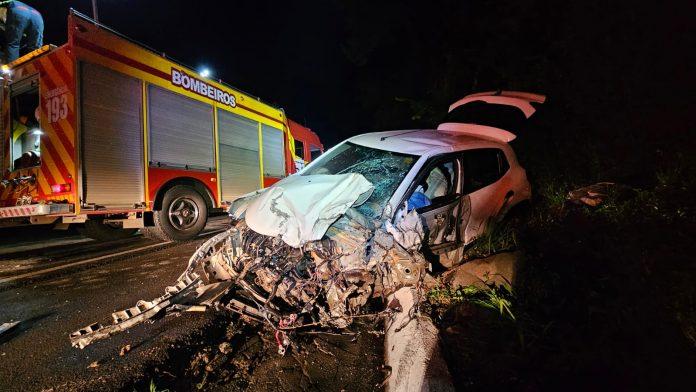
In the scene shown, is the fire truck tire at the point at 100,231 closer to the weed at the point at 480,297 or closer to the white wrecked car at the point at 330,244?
the white wrecked car at the point at 330,244

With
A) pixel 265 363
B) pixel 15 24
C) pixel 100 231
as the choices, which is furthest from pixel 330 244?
pixel 15 24

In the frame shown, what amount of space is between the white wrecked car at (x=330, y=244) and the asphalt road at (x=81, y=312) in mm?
183

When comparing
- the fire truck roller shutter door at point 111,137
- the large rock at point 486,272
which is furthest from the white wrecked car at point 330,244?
the fire truck roller shutter door at point 111,137

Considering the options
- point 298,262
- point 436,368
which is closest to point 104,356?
point 298,262

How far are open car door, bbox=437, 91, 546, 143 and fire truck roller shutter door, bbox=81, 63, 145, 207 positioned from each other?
4867mm

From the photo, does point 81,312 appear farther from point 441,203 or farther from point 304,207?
point 441,203

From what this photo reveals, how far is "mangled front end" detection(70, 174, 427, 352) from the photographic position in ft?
8.35

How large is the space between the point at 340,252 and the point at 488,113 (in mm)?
3236

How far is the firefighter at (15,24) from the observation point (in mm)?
5438

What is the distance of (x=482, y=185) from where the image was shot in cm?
Answer: 397

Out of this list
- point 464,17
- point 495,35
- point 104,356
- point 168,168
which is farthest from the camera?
point 464,17

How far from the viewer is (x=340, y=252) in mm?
2537

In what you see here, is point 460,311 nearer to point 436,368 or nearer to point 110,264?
point 436,368

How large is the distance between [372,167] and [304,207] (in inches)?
45.3
